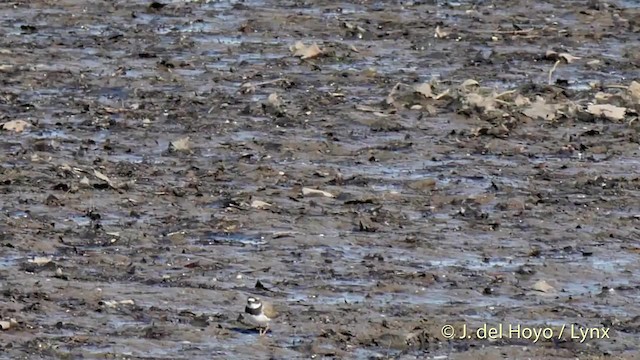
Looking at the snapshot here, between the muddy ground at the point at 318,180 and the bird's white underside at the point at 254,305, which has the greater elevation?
the bird's white underside at the point at 254,305

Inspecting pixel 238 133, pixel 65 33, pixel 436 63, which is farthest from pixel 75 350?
pixel 65 33

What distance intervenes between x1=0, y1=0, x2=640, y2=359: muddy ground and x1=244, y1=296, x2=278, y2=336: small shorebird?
52 mm

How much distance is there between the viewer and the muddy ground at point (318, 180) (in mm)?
7426

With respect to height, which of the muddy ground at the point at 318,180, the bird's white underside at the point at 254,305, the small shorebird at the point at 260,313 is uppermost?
the bird's white underside at the point at 254,305

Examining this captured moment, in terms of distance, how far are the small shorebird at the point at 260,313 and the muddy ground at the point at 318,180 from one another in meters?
0.05

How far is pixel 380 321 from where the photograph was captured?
24.3 feet

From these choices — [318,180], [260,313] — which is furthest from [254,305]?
[318,180]

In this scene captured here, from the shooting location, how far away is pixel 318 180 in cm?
995

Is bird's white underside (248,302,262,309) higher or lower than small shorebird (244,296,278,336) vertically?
higher

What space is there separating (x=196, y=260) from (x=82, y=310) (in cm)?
94

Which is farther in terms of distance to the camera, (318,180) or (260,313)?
(318,180)

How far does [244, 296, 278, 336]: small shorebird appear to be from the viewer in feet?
24.0

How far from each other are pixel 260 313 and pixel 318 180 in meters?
2.65

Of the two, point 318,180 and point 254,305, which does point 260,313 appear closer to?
point 254,305
